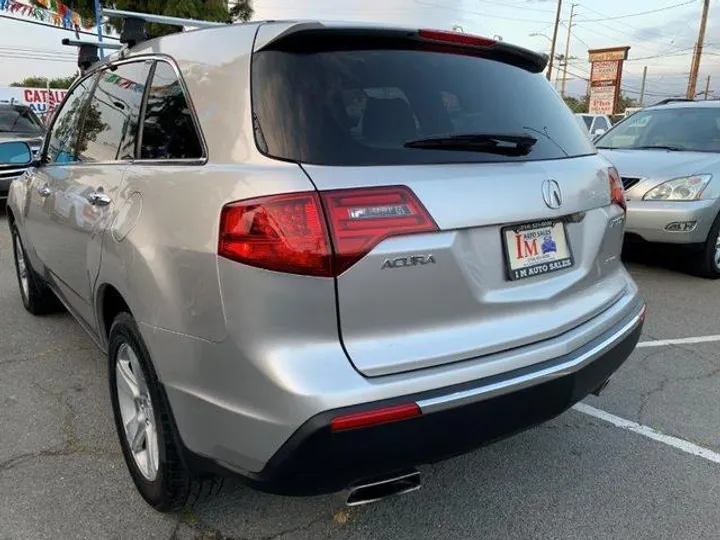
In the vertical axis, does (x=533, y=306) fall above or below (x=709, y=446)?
above

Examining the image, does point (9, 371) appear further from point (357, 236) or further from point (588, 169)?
point (588, 169)

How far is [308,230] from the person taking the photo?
1807 mm

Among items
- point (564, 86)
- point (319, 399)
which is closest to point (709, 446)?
point (319, 399)

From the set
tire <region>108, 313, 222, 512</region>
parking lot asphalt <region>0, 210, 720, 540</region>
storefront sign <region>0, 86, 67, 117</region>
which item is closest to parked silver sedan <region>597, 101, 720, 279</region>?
parking lot asphalt <region>0, 210, 720, 540</region>

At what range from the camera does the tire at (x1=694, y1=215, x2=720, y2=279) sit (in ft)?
19.4

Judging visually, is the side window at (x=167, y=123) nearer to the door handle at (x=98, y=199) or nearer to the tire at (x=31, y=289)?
the door handle at (x=98, y=199)

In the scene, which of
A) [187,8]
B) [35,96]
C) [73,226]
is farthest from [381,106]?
[35,96]

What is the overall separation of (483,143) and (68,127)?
2.68 m

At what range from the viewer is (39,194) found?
3785mm

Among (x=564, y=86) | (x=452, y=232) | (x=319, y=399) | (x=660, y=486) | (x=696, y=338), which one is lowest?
(x=564, y=86)

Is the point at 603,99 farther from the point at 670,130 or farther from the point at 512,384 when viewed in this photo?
the point at 512,384

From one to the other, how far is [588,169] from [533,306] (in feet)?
2.29

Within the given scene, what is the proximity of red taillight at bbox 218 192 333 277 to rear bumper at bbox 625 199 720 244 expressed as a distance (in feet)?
15.9

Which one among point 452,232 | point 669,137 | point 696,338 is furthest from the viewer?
point 669,137
